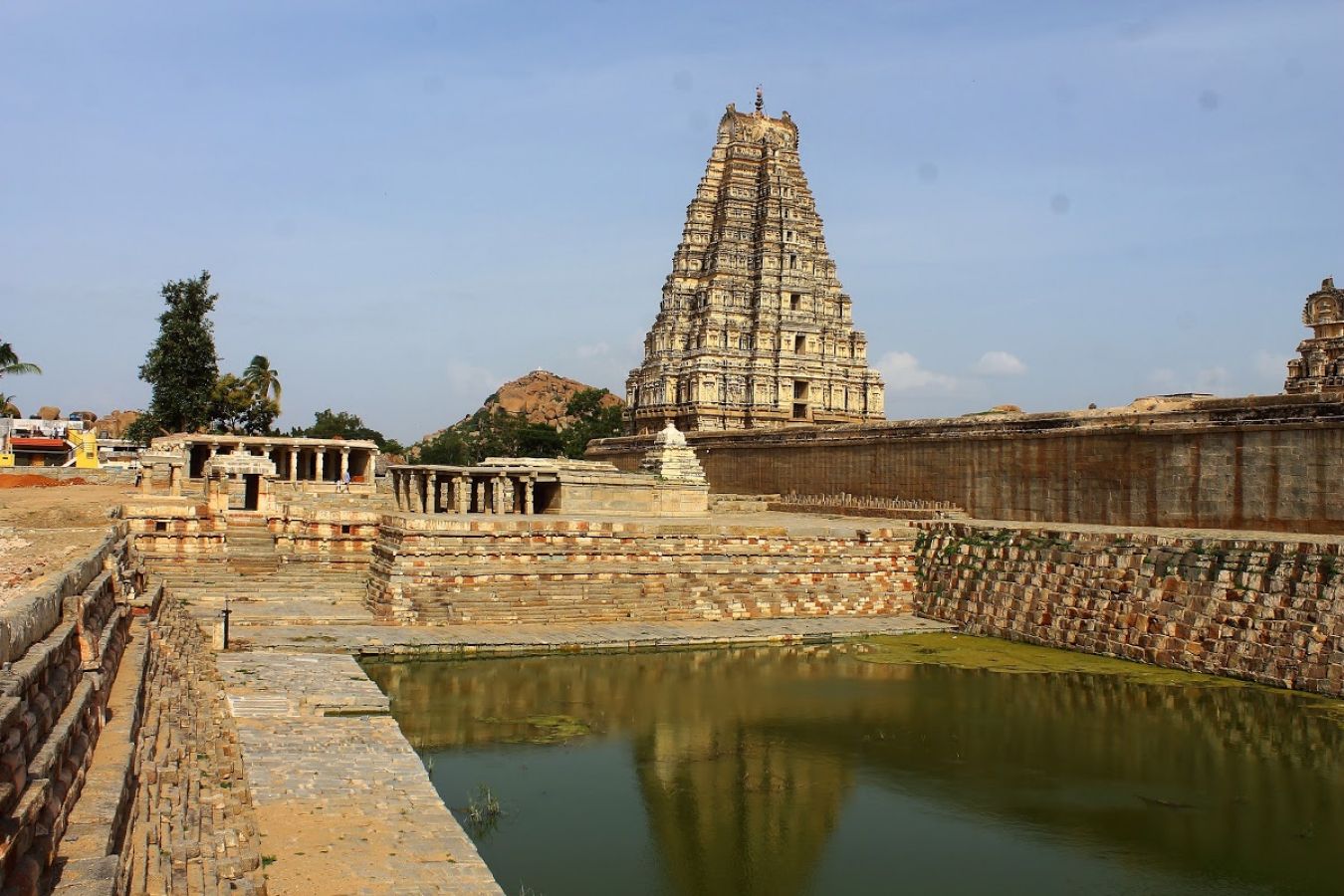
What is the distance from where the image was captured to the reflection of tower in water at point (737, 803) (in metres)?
10.4

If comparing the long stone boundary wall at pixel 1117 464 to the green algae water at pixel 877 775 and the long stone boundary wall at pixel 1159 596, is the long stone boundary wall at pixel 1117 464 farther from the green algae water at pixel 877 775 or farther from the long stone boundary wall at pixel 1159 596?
the green algae water at pixel 877 775

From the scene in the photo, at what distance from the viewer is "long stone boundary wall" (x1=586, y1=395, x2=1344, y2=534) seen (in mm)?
20266

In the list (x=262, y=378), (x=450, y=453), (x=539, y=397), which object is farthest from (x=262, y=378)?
(x=539, y=397)

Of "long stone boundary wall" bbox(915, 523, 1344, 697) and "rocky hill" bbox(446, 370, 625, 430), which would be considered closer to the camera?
"long stone boundary wall" bbox(915, 523, 1344, 697)

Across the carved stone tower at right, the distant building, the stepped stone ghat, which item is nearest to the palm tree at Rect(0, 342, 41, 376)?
the distant building

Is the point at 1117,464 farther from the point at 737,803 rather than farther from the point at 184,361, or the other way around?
the point at 184,361

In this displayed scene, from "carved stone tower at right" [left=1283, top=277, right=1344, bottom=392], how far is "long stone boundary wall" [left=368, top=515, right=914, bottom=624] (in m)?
14.5

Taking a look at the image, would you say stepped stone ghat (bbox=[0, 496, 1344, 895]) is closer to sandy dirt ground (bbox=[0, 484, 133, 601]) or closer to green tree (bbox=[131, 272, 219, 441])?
sandy dirt ground (bbox=[0, 484, 133, 601])

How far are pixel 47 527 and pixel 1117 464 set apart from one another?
1966cm

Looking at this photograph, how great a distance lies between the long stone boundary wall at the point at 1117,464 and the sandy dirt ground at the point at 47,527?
17.7 m

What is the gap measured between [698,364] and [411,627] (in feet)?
83.9

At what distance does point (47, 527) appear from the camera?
2106 centimetres

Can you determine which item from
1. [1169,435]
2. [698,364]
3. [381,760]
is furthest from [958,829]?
[698,364]

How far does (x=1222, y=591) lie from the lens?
1759 centimetres
